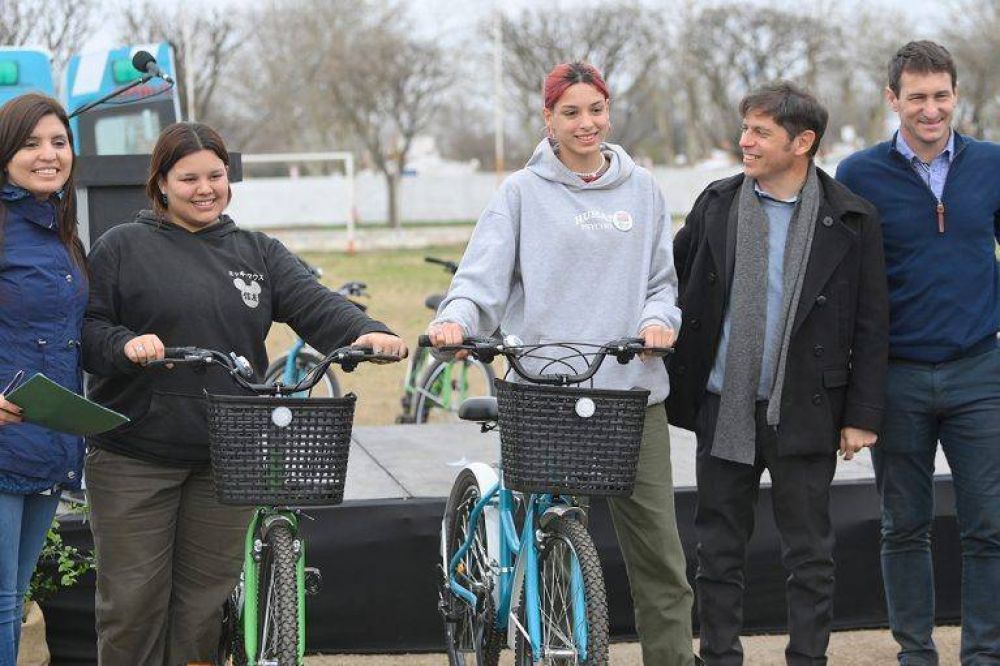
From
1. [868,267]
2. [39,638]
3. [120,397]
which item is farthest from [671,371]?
[39,638]

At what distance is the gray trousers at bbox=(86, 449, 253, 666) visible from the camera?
393 cm

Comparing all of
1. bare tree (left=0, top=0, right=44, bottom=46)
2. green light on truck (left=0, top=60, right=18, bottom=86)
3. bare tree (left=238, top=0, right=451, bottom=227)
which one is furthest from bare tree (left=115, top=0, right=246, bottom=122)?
green light on truck (left=0, top=60, right=18, bottom=86)

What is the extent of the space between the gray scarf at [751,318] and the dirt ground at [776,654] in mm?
1431

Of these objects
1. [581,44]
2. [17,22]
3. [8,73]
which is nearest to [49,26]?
[17,22]

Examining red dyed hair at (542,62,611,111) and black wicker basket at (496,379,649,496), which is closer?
black wicker basket at (496,379,649,496)

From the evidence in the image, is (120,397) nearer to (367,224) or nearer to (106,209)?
(106,209)

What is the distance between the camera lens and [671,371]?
14.6ft

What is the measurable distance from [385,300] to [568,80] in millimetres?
14826

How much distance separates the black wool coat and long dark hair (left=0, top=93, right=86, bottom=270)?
1.79m

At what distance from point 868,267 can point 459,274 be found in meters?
1.21

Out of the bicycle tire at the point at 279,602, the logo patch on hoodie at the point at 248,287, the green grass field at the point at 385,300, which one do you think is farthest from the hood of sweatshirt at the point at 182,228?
the green grass field at the point at 385,300

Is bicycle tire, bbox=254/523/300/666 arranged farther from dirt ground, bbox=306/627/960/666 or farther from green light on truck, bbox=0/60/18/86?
green light on truck, bbox=0/60/18/86

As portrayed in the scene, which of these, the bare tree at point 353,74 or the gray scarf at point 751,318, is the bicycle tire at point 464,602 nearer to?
the gray scarf at point 751,318

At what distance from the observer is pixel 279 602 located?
3604 mm
